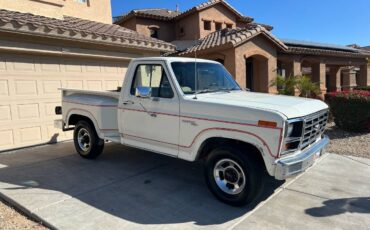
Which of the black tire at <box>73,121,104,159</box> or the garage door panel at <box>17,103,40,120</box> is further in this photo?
the garage door panel at <box>17,103,40,120</box>

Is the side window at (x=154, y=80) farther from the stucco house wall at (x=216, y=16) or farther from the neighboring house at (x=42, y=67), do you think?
the stucco house wall at (x=216, y=16)

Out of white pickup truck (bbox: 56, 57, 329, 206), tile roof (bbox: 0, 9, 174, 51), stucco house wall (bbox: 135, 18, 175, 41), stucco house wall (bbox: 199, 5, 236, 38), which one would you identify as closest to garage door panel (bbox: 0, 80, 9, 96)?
tile roof (bbox: 0, 9, 174, 51)

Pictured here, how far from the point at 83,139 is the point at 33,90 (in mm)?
2570

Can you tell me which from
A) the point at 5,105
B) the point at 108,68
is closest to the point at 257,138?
the point at 5,105

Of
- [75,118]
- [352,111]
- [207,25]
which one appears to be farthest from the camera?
[207,25]

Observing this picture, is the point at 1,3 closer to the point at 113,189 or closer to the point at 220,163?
the point at 113,189

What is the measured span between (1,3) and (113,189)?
698cm

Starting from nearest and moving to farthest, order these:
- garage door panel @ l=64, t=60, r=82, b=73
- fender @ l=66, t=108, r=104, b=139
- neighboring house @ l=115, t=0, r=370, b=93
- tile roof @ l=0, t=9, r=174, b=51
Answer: fender @ l=66, t=108, r=104, b=139, tile roof @ l=0, t=9, r=174, b=51, garage door panel @ l=64, t=60, r=82, b=73, neighboring house @ l=115, t=0, r=370, b=93

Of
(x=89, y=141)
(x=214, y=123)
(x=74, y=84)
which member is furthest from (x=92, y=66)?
(x=214, y=123)

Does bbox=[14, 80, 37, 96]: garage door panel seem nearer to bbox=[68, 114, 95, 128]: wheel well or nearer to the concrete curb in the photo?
bbox=[68, 114, 95, 128]: wheel well

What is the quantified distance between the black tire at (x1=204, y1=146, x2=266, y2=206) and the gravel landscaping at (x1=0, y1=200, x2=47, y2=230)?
2371 mm

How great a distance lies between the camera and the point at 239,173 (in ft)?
14.4

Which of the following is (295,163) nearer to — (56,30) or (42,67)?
(56,30)

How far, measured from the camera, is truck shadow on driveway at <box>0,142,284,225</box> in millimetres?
4289
